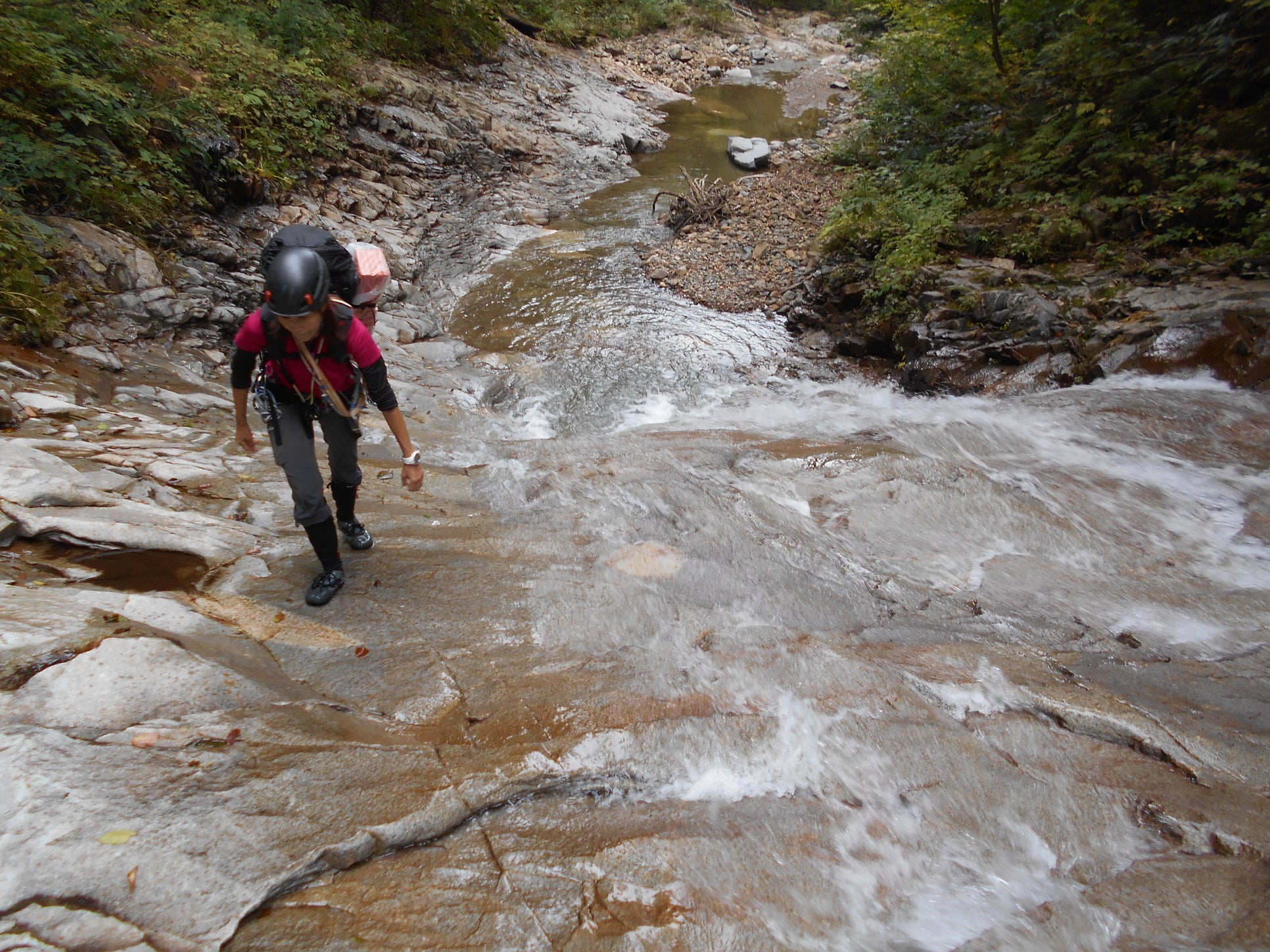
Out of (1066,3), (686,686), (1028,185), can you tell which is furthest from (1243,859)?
(1066,3)

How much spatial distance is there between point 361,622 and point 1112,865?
11.6ft

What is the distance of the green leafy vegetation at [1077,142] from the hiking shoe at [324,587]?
7.76 m

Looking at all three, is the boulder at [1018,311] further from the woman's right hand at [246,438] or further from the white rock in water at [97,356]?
the white rock in water at [97,356]

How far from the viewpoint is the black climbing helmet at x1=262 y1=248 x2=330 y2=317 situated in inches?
107

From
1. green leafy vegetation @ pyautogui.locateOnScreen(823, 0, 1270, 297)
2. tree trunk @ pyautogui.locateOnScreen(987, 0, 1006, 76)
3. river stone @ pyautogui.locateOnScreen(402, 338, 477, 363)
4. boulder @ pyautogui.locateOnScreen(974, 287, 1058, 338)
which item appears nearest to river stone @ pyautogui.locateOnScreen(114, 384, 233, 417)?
river stone @ pyautogui.locateOnScreen(402, 338, 477, 363)

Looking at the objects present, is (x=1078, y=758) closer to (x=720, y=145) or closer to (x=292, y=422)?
(x=292, y=422)

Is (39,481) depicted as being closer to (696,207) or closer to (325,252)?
(325,252)

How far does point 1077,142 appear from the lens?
28.1 ft

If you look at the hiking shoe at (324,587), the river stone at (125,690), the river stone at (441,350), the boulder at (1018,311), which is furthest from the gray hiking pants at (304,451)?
the boulder at (1018,311)

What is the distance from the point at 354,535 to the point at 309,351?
55.1 inches

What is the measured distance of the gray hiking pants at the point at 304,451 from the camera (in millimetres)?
3238

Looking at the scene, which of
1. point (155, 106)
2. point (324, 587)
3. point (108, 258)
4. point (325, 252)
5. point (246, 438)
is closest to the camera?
point (325, 252)

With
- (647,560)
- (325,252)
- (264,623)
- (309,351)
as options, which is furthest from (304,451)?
(647,560)

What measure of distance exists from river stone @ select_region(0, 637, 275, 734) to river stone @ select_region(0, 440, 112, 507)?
4.93 ft
